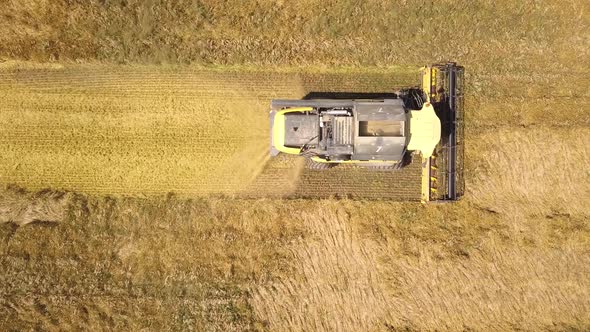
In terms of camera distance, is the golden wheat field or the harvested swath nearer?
the golden wheat field

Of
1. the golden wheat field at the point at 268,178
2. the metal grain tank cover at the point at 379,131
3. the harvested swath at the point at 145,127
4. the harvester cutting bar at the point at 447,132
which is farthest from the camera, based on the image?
the harvested swath at the point at 145,127

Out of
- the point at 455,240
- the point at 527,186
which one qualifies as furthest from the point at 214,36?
the point at 527,186

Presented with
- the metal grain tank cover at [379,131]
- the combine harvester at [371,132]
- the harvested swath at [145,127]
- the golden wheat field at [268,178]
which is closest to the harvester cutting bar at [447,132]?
the combine harvester at [371,132]

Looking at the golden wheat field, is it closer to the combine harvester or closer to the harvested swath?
the harvested swath

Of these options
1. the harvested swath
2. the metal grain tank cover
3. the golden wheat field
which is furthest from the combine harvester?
the harvested swath

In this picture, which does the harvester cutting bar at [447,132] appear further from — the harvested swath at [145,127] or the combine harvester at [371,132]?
the harvested swath at [145,127]

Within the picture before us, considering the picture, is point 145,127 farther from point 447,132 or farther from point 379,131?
point 447,132

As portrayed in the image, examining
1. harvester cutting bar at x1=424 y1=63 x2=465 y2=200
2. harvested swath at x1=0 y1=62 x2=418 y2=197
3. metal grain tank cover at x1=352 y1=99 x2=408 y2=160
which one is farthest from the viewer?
harvested swath at x1=0 y1=62 x2=418 y2=197
